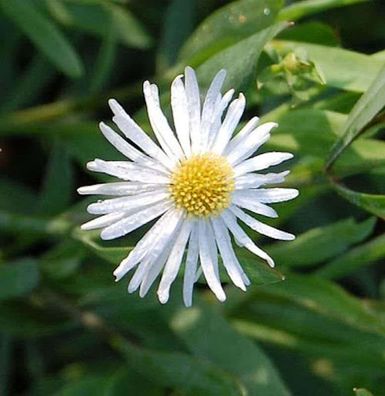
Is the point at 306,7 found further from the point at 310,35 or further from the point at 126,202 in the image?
the point at 126,202

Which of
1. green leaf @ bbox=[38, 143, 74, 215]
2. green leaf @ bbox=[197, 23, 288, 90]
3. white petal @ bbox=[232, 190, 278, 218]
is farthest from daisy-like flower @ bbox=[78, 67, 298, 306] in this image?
green leaf @ bbox=[38, 143, 74, 215]

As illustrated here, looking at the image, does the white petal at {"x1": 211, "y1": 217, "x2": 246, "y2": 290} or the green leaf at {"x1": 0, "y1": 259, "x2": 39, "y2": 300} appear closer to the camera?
the white petal at {"x1": 211, "y1": 217, "x2": 246, "y2": 290}

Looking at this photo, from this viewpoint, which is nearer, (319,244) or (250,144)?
(250,144)

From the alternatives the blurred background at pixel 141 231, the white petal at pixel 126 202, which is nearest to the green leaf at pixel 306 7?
the blurred background at pixel 141 231

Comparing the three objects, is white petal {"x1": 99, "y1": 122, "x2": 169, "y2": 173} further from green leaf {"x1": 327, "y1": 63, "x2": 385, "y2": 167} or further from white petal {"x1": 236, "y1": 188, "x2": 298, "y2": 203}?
green leaf {"x1": 327, "y1": 63, "x2": 385, "y2": 167}

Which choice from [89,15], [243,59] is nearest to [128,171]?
[243,59]

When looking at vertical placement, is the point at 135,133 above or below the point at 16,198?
below

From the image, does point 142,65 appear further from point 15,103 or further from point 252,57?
point 252,57

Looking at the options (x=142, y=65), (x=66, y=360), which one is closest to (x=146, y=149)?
(x=66, y=360)
